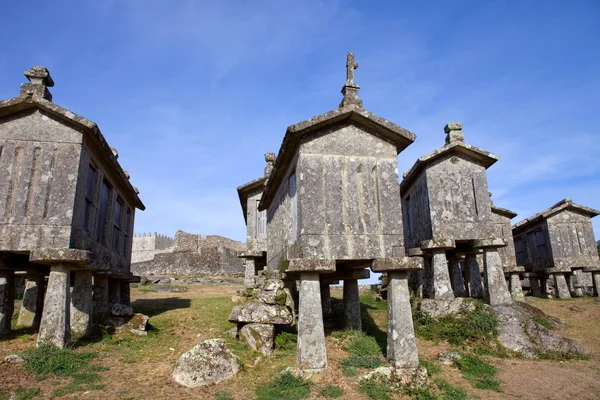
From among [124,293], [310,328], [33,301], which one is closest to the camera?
[310,328]

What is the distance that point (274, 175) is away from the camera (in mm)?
11094

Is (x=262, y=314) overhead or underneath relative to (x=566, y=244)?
underneath

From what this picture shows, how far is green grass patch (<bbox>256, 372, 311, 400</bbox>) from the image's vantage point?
6.85m

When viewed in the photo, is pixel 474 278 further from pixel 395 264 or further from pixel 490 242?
pixel 395 264

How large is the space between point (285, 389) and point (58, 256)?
5.68 meters

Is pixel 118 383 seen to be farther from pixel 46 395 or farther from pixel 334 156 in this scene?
pixel 334 156

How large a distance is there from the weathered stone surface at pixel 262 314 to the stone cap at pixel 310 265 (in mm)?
2634

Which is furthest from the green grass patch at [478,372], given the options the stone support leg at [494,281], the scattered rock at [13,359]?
the scattered rock at [13,359]

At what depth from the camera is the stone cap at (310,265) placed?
7.68 m

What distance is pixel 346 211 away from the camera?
8.38m

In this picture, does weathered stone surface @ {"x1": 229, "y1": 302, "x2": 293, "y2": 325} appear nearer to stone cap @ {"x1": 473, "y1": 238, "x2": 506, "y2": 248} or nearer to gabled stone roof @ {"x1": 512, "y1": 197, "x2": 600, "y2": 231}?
stone cap @ {"x1": 473, "y1": 238, "x2": 506, "y2": 248}

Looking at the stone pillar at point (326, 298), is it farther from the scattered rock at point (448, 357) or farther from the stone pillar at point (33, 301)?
the stone pillar at point (33, 301)

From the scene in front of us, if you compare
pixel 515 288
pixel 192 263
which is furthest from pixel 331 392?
pixel 192 263

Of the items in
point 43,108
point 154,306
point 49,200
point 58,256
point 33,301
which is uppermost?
point 43,108
